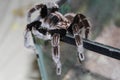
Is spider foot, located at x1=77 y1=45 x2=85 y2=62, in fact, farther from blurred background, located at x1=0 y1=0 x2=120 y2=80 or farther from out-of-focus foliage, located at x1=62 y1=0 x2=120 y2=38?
out-of-focus foliage, located at x1=62 y1=0 x2=120 y2=38

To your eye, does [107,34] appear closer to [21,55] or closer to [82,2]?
[82,2]

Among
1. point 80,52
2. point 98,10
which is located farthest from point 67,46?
Result: point 98,10

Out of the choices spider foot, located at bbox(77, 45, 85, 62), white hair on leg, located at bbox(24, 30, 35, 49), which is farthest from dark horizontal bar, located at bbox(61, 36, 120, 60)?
white hair on leg, located at bbox(24, 30, 35, 49)

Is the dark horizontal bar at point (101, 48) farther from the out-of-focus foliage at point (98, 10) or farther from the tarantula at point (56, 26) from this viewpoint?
the out-of-focus foliage at point (98, 10)

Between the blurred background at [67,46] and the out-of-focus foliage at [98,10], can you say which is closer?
the blurred background at [67,46]

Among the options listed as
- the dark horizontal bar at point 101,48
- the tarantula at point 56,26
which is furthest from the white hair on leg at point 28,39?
the dark horizontal bar at point 101,48

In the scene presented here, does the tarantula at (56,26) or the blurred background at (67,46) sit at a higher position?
the tarantula at (56,26)
